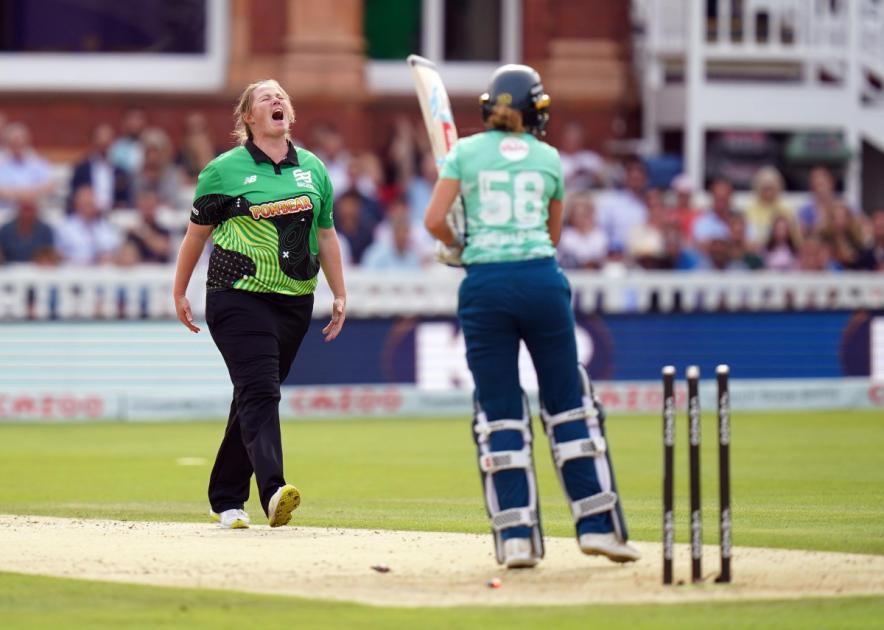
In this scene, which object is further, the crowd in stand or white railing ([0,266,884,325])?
the crowd in stand

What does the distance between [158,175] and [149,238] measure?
5.56 feet

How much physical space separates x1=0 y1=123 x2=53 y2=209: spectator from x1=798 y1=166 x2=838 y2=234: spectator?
876 centimetres

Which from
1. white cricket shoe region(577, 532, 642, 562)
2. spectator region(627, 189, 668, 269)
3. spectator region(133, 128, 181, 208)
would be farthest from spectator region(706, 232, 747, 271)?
white cricket shoe region(577, 532, 642, 562)

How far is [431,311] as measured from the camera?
20.6 m

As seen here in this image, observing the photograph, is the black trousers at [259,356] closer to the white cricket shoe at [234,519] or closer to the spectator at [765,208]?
the white cricket shoe at [234,519]

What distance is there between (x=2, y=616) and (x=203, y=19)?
19614 mm

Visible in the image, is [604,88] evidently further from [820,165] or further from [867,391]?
[867,391]

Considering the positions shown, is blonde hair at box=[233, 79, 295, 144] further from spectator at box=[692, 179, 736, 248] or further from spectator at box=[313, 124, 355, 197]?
spectator at box=[692, 179, 736, 248]

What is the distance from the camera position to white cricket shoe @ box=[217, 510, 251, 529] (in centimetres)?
997

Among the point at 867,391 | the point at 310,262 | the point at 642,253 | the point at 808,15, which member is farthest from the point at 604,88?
the point at 310,262

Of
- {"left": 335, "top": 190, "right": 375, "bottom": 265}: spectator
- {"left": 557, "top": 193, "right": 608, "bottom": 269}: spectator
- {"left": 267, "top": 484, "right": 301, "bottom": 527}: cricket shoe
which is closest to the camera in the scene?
{"left": 267, "top": 484, "right": 301, "bottom": 527}: cricket shoe

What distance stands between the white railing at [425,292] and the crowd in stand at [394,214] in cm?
47

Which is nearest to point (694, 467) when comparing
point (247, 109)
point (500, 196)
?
point (500, 196)

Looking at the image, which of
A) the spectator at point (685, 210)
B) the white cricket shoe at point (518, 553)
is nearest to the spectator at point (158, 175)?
the spectator at point (685, 210)
